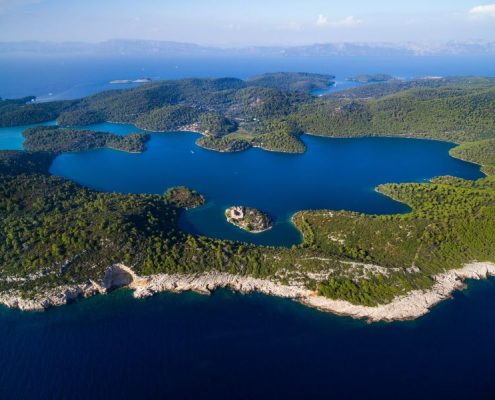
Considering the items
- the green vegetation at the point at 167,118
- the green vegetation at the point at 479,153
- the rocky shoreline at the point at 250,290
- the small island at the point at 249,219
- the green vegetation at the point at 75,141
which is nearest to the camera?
the rocky shoreline at the point at 250,290

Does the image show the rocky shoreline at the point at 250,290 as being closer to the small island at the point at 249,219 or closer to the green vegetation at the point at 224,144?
the small island at the point at 249,219

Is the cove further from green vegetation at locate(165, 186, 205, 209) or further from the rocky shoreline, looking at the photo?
the rocky shoreline

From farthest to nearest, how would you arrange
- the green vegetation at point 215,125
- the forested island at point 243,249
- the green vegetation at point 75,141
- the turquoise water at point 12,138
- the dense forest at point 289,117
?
the green vegetation at point 215,125 < the dense forest at point 289,117 < the turquoise water at point 12,138 < the green vegetation at point 75,141 < the forested island at point 243,249

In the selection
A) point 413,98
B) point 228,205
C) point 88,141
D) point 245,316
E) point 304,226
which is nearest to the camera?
point 245,316

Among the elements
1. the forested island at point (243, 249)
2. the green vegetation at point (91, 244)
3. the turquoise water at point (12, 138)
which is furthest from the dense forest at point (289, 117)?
the green vegetation at point (91, 244)

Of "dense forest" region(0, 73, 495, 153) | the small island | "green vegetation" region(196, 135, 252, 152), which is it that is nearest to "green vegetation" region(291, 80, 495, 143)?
"dense forest" region(0, 73, 495, 153)

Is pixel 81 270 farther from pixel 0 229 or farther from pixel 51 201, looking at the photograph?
pixel 51 201

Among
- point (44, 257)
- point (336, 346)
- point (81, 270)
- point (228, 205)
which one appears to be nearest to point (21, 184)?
point (44, 257)

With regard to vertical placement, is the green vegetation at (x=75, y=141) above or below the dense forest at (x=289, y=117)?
below
